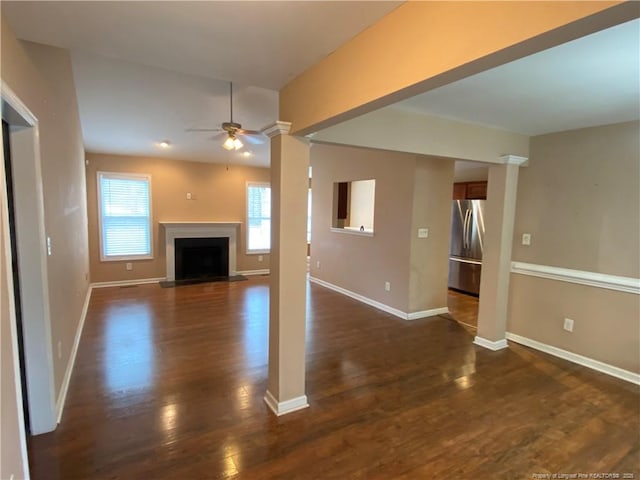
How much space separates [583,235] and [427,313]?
205 cm

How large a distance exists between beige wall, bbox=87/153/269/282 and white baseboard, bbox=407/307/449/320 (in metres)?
3.90

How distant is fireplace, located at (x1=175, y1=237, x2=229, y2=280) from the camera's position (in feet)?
21.9

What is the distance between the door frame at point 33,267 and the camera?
191 cm

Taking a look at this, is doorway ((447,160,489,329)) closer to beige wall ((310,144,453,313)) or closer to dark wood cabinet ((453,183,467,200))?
dark wood cabinet ((453,183,467,200))

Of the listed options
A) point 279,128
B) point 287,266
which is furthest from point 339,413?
point 279,128

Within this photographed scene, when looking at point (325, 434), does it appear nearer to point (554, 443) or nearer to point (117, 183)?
point (554, 443)

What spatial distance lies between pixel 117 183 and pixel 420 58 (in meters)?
6.21

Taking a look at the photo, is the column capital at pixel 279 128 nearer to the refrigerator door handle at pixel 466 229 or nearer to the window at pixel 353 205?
the window at pixel 353 205

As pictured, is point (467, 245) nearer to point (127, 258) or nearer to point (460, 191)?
point (460, 191)

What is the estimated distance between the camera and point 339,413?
246 centimetres

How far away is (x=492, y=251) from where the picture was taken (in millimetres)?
3715

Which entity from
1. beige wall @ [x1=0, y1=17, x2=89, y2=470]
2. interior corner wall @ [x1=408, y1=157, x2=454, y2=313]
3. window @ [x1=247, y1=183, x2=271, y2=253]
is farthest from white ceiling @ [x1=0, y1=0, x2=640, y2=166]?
window @ [x1=247, y1=183, x2=271, y2=253]

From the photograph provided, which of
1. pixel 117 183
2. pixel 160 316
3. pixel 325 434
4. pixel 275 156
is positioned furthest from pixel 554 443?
pixel 117 183

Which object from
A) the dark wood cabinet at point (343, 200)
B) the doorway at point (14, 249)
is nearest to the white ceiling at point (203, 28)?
the doorway at point (14, 249)
